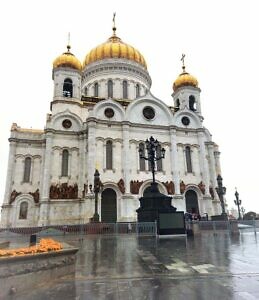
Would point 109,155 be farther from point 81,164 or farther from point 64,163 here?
point 64,163

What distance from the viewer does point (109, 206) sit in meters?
28.3

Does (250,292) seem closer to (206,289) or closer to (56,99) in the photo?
(206,289)

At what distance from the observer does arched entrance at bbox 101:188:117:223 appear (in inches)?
1097

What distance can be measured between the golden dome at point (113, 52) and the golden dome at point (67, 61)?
6206mm

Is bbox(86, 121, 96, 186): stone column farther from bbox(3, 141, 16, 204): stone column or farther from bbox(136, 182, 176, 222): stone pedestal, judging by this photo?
bbox(136, 182, 176, 222): stone pedestal

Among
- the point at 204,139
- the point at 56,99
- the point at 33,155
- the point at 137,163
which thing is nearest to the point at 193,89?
the point at 204,139

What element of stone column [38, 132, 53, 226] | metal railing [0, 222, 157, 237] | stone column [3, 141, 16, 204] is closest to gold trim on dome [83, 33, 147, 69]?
stone column [38, 132, 53, 226]

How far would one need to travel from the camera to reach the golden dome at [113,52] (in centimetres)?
3922

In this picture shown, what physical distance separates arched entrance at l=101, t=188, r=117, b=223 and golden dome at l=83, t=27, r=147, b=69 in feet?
71.3

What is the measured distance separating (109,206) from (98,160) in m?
5.32

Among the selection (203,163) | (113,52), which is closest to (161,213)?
(203,163)

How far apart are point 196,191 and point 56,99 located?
21.2 meters

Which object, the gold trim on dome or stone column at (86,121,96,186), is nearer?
stone column at (86,121,96,186)

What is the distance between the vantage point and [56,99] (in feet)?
106
